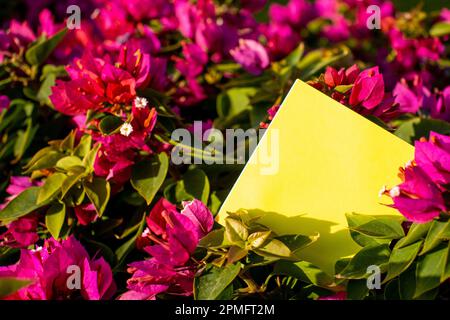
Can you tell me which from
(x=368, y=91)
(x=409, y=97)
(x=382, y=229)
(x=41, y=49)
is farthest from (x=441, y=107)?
(x=41, y=49)

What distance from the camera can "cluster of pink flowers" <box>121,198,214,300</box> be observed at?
0.67 meters

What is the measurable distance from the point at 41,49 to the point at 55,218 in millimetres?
376

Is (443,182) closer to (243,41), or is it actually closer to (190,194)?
(190,194)

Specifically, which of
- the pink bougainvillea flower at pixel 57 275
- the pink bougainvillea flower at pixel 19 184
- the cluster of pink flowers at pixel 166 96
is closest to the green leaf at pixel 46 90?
the cluster of pink flowers at pixel 166 96

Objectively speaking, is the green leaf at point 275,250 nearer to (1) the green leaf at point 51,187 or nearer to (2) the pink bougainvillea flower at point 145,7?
(1) the green leaf at point 51,187

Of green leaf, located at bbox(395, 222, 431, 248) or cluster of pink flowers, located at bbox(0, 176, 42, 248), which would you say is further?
cluster of pink flowers, located at bbox(0, 176, 42, 248)

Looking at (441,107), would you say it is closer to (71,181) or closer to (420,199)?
(420,199)

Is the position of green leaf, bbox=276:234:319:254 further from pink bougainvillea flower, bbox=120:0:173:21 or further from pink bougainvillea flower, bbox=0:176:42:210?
pink bougainvillea flower, bbox=120:0:173:21

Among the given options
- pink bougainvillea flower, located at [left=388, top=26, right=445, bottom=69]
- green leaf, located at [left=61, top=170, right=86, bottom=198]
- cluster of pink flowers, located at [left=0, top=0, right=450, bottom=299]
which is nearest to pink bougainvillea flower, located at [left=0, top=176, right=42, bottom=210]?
cluster of pink flowers, located at [left=0, top=0, right=450, bottom=299]

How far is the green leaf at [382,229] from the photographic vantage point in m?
0.68

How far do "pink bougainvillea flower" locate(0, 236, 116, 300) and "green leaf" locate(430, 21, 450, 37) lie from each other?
94 centimetres

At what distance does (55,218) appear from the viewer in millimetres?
831

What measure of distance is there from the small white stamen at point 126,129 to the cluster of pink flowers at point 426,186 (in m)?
0.34

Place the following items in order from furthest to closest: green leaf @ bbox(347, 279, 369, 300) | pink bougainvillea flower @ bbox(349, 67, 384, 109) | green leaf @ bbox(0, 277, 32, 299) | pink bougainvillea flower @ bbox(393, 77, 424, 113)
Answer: pink bougainvillea flower @ bbox(393, 77, 424, 113) → pink bougainvillea flower @ bbox(349, 67, 384, 109) → green leaf @ bbox(347, 279, 369, 300) → green leaf @ bbox(0, 277, 32, 299)
